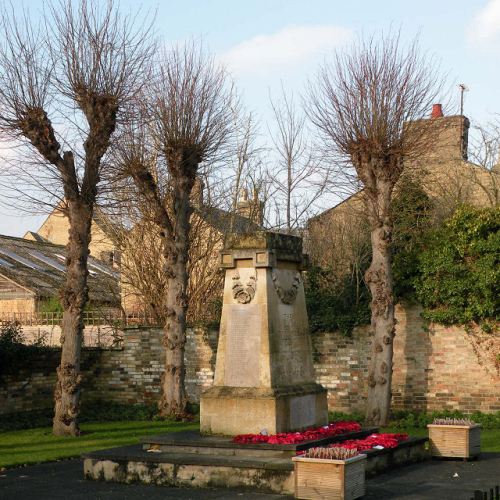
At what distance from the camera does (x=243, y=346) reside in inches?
527

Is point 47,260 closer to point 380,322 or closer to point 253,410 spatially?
point 380,322

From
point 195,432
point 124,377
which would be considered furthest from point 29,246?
point 195,432

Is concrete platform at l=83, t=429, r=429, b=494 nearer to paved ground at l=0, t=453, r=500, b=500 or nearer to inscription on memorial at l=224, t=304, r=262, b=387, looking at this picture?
paved ground at l=0, t=453, r=500, b=500

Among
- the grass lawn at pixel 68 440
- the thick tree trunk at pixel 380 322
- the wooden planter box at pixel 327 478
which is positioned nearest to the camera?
the wooden planter box at pixel 327 478

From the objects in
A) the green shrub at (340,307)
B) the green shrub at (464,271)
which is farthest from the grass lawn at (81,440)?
the green shrub at (340,307)

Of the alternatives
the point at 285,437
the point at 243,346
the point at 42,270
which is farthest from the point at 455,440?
the point at 42,270

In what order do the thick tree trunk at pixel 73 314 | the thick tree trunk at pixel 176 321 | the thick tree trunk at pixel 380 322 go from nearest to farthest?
1. the thick tree trunk at pixel 73 314
2. the thick tree trunk at pixel 380 322
3. the thick tree trunk at pixel 176 321

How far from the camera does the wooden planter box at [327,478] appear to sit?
34.9ft

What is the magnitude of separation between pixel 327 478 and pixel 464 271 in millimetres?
10948

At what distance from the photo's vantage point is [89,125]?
18406 mm

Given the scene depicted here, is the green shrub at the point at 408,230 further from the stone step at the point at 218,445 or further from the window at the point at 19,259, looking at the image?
the window at the point at 19,259

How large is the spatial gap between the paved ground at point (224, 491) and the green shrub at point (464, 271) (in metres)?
6.66

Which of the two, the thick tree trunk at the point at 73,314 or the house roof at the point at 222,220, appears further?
the house roof at the point at 222,220

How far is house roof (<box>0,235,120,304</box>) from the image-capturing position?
35.5m
